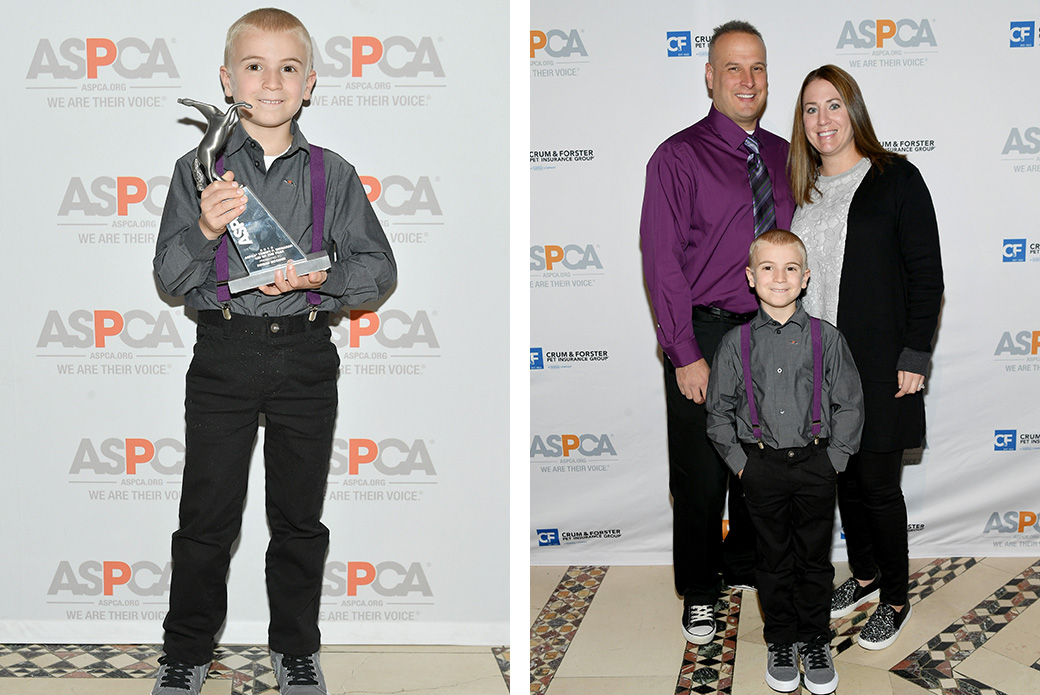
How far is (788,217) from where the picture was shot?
113 inches

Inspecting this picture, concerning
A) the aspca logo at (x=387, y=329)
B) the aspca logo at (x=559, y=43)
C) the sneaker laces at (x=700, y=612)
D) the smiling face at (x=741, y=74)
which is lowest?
the sneaker laces at (x=700, y=612)

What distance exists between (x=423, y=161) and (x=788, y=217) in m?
1.10

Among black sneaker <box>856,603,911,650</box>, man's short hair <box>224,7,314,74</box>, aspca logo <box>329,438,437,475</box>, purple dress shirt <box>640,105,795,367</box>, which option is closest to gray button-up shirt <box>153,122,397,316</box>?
man's short hair <box>224,7,314,74</box>

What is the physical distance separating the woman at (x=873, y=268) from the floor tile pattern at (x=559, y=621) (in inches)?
35.3

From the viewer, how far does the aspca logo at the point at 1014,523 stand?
351 centimetres

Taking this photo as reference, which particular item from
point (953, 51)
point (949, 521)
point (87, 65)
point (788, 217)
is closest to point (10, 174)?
point (87, 65)

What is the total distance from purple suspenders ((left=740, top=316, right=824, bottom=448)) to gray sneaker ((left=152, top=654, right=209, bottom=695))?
1.64 meters

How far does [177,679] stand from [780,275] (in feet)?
6.33

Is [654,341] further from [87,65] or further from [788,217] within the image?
[87,65]

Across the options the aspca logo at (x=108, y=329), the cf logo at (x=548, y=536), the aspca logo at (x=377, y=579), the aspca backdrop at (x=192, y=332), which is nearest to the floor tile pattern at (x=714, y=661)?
the aspca backdrop at (x=192, y=332)

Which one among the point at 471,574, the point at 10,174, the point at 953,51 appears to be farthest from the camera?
the point at 953,51

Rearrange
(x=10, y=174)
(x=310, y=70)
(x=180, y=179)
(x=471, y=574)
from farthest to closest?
(x=471, y=574) < (x=10, y=174) < (x=310, y=70) < (x=180, y=179)

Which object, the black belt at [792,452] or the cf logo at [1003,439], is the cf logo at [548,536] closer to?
the black belt at [792,452]

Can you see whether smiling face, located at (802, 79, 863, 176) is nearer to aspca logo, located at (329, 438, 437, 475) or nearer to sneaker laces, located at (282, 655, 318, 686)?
aspca logo, located at (329, 438, 437, 475)
